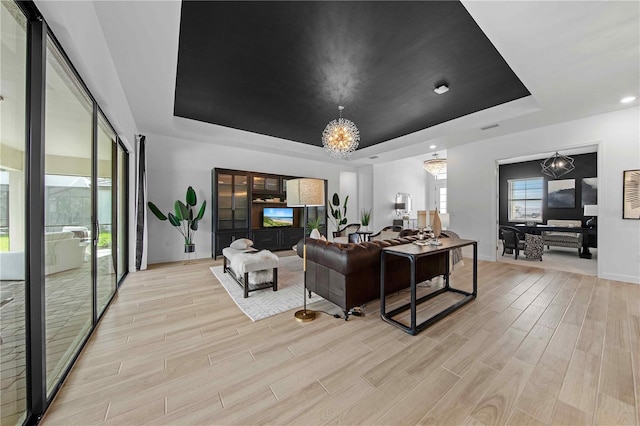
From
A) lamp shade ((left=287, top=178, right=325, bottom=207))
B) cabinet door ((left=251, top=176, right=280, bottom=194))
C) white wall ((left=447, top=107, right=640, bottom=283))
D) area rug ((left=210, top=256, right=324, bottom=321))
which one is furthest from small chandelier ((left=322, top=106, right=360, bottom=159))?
white wall ((left=447, top=107, right=640, bottom=283))

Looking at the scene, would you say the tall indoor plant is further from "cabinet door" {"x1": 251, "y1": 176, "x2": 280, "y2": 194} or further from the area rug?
the area rug

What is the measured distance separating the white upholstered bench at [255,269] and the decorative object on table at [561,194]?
8.68 m

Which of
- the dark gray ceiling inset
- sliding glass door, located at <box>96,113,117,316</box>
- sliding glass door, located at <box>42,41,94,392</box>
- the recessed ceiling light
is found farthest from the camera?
the recessed ceiling light

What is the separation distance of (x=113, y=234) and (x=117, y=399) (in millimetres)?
2718

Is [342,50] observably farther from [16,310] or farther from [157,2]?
[16,310]

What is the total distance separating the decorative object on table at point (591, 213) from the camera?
5.37 metres

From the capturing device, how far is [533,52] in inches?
97.0

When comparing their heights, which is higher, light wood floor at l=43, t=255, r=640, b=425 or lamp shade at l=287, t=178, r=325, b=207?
lamp shade at l=287, t=178, r=325, b=207

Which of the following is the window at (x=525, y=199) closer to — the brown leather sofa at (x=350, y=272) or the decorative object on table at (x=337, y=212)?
the decorative object on table at (x=337, y=212)

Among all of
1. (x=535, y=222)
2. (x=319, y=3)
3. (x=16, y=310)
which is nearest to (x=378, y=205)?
(x=535, y=222)

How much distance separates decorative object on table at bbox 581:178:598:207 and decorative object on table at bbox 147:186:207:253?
394 inches

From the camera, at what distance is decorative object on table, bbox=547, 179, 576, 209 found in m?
6.81

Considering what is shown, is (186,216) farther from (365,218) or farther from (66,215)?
(365,218)

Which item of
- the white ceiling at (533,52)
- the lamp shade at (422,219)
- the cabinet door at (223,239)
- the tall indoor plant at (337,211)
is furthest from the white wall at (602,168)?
the cabinet door at (223,239)
